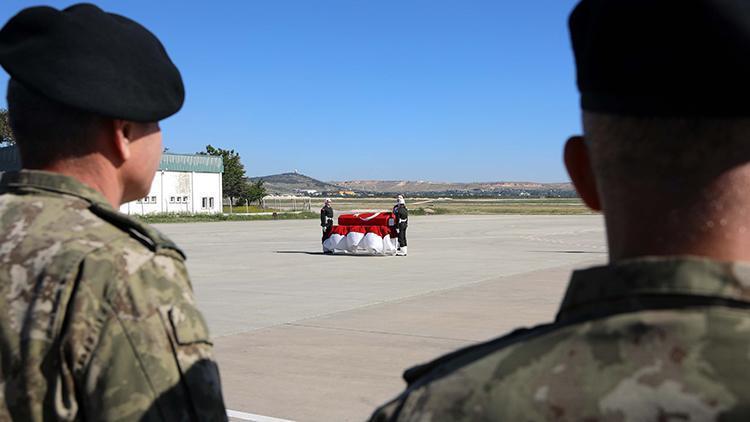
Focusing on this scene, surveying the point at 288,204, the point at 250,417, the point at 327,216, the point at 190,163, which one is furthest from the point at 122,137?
the point at 288,204

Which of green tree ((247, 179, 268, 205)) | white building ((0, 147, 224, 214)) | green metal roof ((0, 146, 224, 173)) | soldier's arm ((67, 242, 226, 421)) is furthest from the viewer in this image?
green tree ((247, 179, 268, 205))

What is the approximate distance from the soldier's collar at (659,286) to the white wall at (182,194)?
62451mm

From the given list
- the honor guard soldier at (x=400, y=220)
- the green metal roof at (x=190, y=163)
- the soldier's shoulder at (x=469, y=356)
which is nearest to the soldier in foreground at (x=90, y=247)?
the soldier's shoulder at (x=469, y=356)

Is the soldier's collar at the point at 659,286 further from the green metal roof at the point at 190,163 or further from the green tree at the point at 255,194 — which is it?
the green tree at the point at 255,194

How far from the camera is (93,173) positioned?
194 centimetres

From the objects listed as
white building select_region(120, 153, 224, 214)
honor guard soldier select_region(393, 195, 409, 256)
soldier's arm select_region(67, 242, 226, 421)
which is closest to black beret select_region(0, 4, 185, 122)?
soldier's arm select_region(67, 242, 226, 421)

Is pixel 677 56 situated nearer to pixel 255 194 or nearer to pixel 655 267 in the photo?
pixel 655 267

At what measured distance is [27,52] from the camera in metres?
1.87

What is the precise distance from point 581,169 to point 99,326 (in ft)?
3.38

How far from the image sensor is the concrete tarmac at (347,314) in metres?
6.64

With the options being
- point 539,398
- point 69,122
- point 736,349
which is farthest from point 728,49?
point 69,122

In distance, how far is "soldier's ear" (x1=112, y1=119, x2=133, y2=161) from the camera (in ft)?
6.26

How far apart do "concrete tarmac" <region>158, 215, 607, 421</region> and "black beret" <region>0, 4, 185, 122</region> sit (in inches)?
167

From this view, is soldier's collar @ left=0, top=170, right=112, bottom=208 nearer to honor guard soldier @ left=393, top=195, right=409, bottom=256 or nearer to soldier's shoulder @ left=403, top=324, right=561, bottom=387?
soldier's shoulder @ left=403, top=324, right=561, bottom=387
